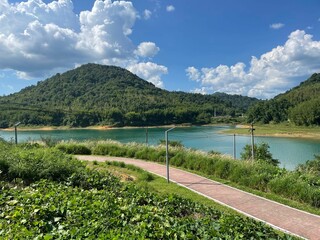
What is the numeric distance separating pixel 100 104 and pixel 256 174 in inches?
4296

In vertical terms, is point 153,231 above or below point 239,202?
above

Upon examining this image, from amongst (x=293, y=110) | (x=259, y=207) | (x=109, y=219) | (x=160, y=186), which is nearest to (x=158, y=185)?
(x=160, y=186)

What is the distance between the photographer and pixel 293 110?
278ft

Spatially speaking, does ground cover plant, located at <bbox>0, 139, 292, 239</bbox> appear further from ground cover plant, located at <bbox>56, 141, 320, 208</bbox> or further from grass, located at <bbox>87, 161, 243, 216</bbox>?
ground cover plant, located at <bbox>56, 141, 320, 208</bbox>

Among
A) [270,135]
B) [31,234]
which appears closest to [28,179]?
[31,234]

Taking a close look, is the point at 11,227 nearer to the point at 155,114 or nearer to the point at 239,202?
the point at 239,202

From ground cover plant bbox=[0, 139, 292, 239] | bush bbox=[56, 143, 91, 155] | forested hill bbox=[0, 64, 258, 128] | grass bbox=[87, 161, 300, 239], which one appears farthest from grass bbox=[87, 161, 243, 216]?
forested hill bbox=[0, 64, 258, 128]

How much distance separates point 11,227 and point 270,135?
6206 centimetres

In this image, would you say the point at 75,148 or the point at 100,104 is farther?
the point at 100,104

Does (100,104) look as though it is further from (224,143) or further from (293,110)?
(224,143)

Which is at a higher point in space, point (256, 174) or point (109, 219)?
point (109, 219)

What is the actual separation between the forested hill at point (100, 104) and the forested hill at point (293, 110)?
45.6ft

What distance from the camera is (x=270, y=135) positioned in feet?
201

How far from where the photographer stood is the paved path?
689 centimetres
